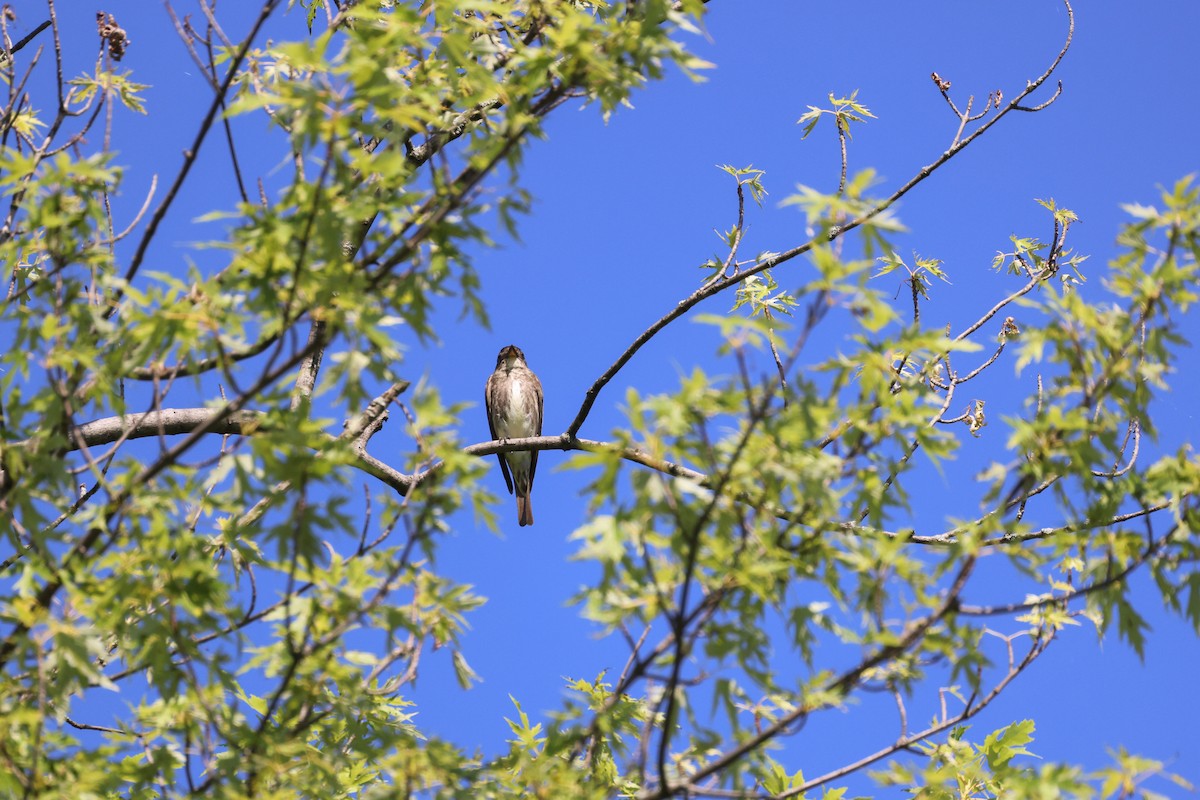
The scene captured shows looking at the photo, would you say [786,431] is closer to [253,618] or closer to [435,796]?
[435,796]

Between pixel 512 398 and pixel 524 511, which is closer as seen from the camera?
pixel 524 511

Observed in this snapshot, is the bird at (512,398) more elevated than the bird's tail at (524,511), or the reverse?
the bird at (512,398)

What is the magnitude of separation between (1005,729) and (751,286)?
3.13 m

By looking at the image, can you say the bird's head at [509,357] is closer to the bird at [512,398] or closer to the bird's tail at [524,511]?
A: the bird at [512,398]

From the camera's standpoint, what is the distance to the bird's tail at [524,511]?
37.8ft

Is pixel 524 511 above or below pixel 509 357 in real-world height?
below

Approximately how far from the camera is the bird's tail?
11.5m

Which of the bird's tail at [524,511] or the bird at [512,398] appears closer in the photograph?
the bird's tail at [524,511]

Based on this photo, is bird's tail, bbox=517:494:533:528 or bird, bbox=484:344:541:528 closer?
bird's tail, bbox=517:494:533:528

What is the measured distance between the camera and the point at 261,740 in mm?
3367

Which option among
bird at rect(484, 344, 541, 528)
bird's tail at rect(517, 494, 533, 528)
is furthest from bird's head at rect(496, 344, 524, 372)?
bird's tail at rect(517, 494, 533, 528)

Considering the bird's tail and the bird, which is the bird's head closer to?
the bird

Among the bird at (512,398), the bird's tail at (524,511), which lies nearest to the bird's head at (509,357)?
the bird at (512,398)

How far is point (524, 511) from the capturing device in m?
11.5
